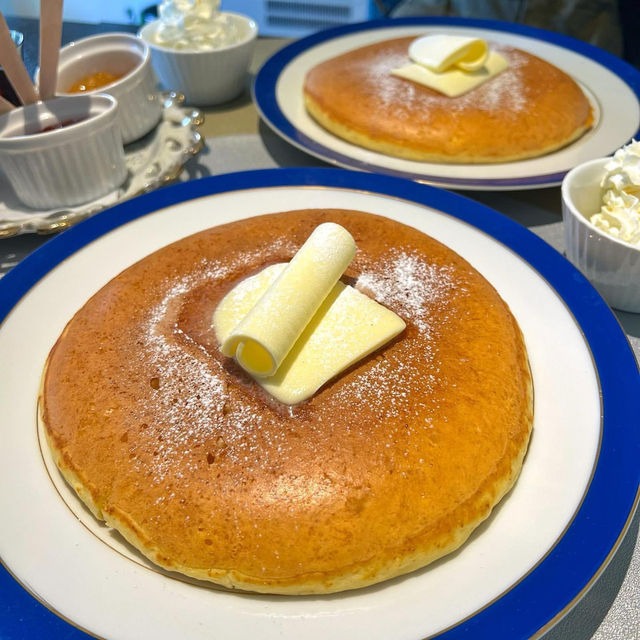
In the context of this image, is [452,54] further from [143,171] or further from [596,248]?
[143,171]

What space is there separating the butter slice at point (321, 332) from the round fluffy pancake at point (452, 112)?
80 centimetres

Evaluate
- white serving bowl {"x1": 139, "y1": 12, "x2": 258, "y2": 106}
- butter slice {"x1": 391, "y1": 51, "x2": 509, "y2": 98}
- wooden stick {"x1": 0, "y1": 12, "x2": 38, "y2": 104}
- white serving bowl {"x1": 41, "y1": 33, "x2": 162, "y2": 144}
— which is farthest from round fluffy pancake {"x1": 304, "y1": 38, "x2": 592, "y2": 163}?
wooden stick {"x1": 0, "y1": 12, "x2": 38, "y2": 104}

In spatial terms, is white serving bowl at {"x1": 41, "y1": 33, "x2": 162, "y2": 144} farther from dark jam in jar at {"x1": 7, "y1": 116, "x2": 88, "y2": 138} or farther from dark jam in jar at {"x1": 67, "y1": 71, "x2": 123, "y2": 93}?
dark jam in jar at {"x1": 7, "y1": 116, "x2": 88, "y2": 138}

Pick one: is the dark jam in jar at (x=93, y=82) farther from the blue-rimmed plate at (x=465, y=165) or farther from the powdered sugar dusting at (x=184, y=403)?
the powdered sugar dusting at (x=184, y=403)

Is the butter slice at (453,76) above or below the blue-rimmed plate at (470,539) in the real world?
Answer: above

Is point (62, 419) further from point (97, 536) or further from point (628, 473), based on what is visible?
point (628, 473)

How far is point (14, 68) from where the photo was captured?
1.41m

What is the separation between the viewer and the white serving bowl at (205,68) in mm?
1959

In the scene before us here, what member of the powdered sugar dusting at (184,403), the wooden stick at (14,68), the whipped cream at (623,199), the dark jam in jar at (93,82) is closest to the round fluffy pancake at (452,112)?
the whipped cream at (623,199)

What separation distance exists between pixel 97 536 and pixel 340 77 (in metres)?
1.57

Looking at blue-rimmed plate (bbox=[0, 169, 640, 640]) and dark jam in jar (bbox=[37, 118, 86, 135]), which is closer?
blue-rimmed plate (bbox=[0, 169, 640, 640])

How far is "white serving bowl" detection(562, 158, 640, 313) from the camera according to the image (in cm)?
118

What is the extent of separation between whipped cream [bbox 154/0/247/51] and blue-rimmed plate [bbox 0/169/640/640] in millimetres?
1071

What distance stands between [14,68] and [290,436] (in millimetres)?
1204
